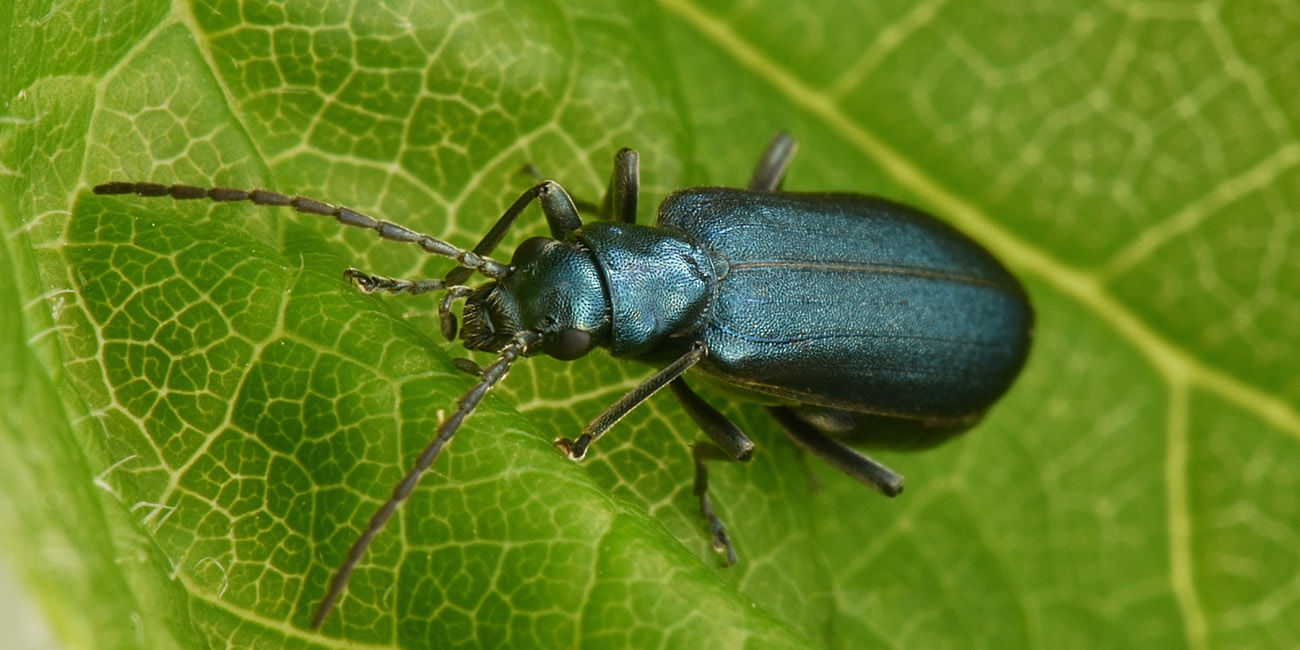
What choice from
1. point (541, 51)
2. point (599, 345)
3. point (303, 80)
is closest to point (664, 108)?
point (541, 51)

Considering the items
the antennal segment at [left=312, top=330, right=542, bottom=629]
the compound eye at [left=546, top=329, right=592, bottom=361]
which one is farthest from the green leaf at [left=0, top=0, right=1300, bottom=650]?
the compound eye at [left=546, top=329, right=592, bottom=361]

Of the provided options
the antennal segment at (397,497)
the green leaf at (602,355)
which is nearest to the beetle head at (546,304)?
the green leaf at (602,355)

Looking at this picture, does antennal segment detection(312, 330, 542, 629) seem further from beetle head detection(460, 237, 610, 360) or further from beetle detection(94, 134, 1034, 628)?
beetle head detection(460, 237, 610, 360)

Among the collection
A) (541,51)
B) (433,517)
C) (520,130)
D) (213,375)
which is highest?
(541,51)

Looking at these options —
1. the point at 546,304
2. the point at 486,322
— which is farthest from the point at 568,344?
the point at 486,322

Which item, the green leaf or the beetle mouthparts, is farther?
the beetle mouthparts

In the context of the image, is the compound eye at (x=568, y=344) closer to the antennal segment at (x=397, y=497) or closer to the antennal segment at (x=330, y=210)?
the antennal segment at (x=330, y=210)

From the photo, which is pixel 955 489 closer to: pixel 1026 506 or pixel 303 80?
pixel 1026 506
